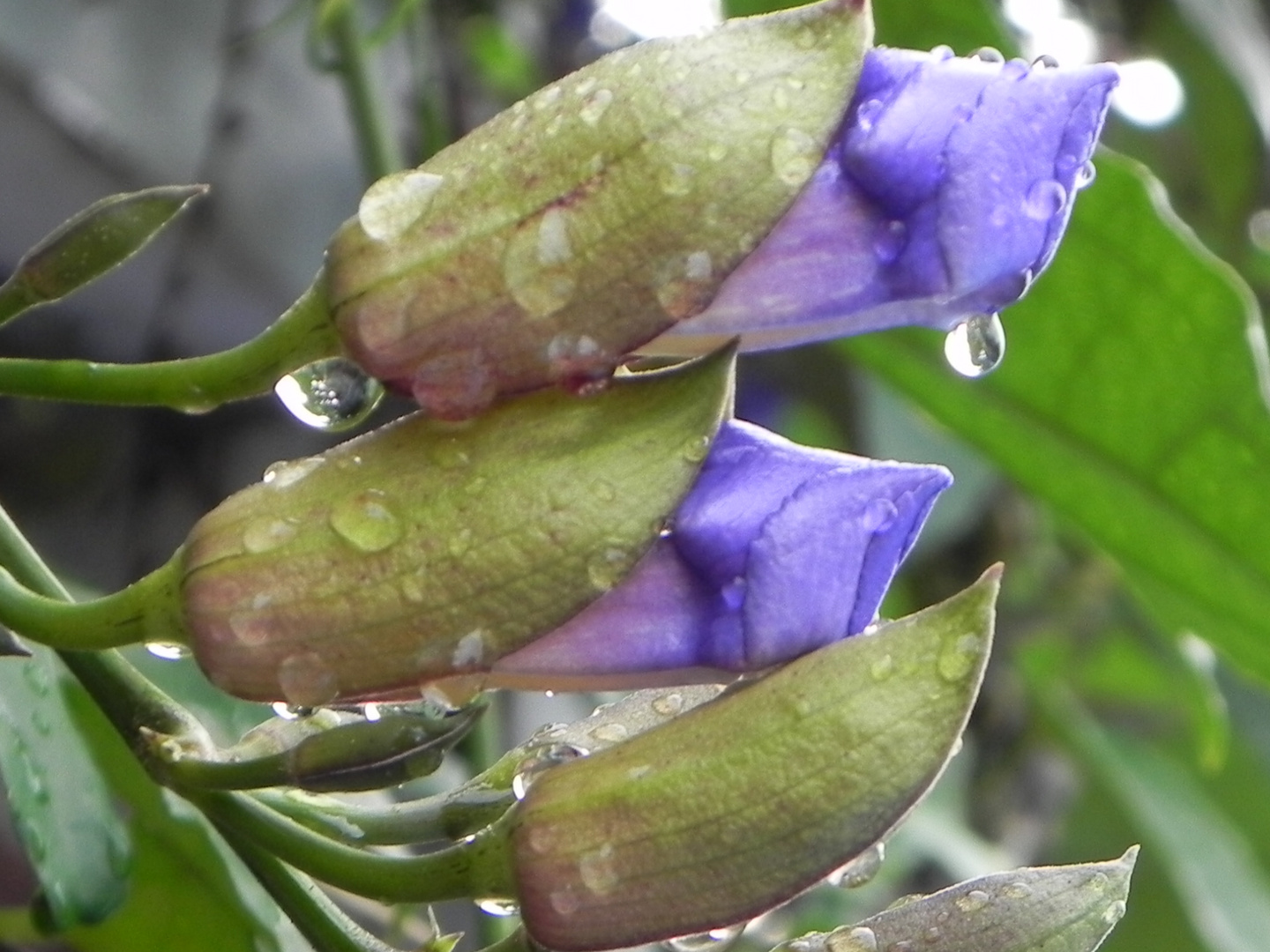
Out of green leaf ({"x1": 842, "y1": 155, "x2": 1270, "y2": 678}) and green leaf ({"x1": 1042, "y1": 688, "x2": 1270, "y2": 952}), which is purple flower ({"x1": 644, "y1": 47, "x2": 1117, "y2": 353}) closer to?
green leaf ({"x1": 842, "y1": 155, "x2": 1270, "y2": 678})

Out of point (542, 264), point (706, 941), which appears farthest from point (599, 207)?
point (706, 941)

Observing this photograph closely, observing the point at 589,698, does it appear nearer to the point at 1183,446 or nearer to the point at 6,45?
the point at 1183,446

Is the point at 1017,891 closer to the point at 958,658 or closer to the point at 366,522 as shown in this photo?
the point at 958,658

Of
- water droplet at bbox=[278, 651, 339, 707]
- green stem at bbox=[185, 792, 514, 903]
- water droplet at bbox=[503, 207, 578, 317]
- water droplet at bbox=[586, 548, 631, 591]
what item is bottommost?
green stem at bbox=[185, 792, 514, 903]

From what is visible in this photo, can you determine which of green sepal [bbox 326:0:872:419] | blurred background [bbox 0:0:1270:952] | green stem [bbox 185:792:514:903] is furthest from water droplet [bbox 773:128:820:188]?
blurred background [bbox 0:0:1270:952]

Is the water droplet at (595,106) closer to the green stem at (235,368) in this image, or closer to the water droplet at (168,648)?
the green stem at (235,368)

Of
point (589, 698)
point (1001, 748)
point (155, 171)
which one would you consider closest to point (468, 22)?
point (155, 171)
